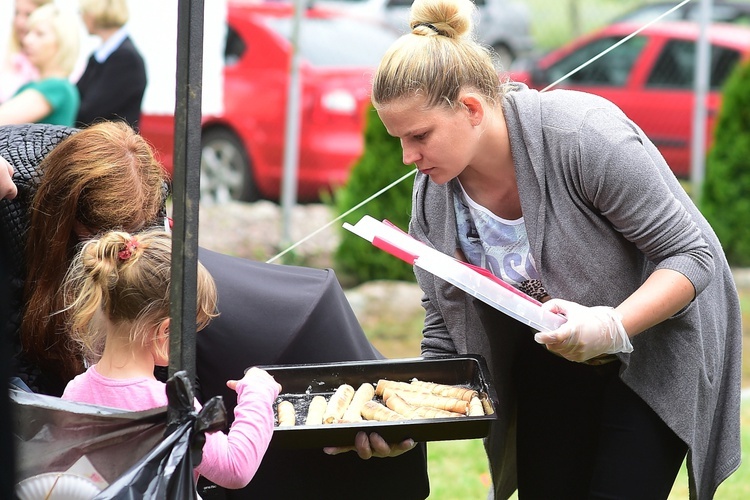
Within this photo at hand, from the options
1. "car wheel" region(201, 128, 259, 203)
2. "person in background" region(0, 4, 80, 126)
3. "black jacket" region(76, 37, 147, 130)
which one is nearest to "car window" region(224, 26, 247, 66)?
"car wheel" region(201, 128, 259, 203)

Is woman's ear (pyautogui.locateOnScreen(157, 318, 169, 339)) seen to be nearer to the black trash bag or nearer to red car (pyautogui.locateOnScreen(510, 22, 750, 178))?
the black trash bag

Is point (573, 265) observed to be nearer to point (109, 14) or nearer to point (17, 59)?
point (109, 14)

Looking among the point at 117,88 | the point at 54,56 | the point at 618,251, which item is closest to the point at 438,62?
the point at 618,251

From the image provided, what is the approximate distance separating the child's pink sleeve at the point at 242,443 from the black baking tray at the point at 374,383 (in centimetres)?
9

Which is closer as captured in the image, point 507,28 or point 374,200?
point 374,200

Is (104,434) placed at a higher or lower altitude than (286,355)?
higher

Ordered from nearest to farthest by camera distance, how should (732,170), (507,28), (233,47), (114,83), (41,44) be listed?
(114,83)
(41,44)
(732,170)
(233,47)
(507,28)

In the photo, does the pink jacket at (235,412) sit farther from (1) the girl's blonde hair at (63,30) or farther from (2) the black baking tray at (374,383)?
(1) the girl's blonde hair at (63,30)

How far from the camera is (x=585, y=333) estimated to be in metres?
1.93

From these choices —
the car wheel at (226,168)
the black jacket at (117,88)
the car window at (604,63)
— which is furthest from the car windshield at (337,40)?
the black jacket at (117,88)

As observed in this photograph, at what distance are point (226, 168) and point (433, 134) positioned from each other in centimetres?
526

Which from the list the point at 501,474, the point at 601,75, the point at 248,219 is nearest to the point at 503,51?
the point at 601,75

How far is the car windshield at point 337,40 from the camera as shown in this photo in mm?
7094

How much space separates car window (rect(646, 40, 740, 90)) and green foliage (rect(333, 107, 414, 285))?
2462 millimetres
